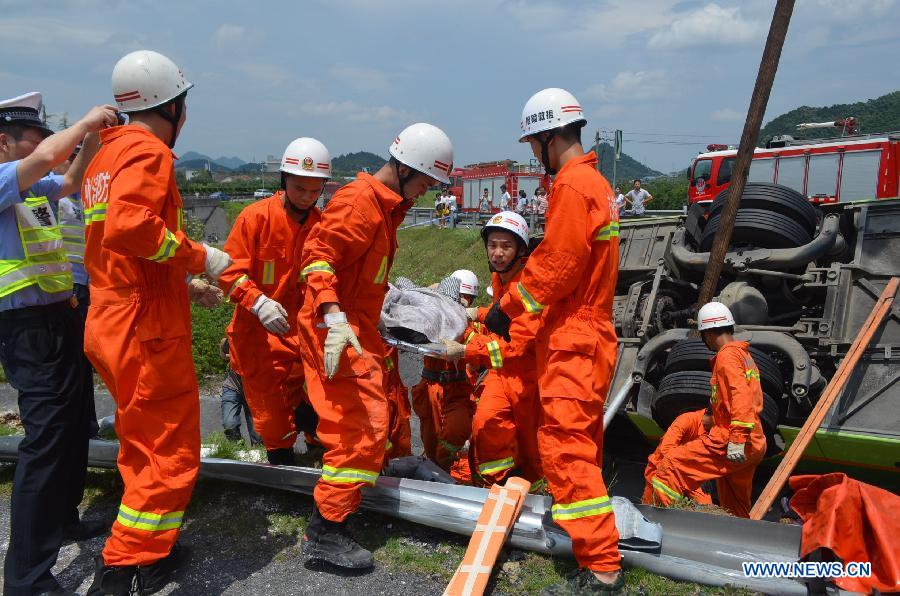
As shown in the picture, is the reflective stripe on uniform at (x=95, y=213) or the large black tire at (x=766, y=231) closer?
the reflective stripe on uniform at (x=95, y=213)

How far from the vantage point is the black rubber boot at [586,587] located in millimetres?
2516

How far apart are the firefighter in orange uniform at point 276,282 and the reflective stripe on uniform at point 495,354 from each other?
3.66 ft

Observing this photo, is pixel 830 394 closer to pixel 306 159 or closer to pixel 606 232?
pixel 606 232

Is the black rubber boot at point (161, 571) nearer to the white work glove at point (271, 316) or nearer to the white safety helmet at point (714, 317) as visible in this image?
the white work glove at point (271, 316)

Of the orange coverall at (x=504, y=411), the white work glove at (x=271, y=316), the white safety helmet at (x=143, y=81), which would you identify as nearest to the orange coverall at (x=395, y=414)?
the orange coverall at (x=504, y=411)

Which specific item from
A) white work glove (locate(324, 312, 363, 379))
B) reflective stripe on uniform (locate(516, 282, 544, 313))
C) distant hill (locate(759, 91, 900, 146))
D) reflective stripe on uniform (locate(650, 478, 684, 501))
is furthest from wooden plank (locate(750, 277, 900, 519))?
distant hill (locate(759, 91, 900, 146))

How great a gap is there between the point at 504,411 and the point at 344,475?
1.09 metres

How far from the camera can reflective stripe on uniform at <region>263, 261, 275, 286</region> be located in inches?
152

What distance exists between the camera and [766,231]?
5379 mm

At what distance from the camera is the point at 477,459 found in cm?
365

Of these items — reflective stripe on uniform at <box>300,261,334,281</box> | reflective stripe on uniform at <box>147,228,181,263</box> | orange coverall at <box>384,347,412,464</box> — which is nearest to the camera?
reflective stripe on uniform at <box>147,228,181,263</box>

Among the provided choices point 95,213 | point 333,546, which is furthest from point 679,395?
point 95,213

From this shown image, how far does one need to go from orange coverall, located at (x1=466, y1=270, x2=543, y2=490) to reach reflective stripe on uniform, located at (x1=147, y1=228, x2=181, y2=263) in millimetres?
1722

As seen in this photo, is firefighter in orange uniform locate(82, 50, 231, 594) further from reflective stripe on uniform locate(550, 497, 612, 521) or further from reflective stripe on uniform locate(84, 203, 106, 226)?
reflective stripe on uniform locate(550, 497, 612, 521)
